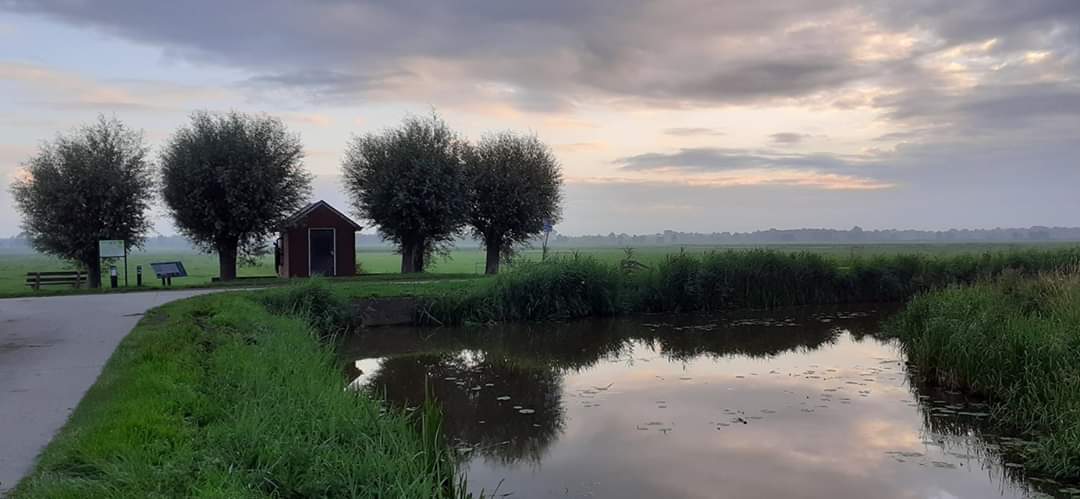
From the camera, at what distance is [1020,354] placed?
9.92 m

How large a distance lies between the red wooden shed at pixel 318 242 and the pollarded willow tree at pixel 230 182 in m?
0.67

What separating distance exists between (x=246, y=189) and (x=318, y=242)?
3.56 m

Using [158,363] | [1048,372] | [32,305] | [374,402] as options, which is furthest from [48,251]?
[1048,372]

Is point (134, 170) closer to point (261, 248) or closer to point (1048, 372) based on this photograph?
point (261, 248)

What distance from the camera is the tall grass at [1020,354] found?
7.98 meters

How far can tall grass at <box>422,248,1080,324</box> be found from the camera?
20234 millimetres

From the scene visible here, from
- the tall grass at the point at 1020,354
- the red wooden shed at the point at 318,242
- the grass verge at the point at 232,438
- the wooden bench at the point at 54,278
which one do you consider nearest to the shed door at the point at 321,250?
the red wooden shed at the point at 318,242

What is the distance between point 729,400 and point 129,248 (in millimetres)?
25385

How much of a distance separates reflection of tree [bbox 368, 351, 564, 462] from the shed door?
53.3 ft

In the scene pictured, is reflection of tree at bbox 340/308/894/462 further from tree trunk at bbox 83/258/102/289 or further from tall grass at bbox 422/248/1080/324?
tree trunk at bbox 83/258/102/289

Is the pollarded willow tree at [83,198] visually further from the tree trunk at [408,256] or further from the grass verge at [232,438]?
the grass verge at [232,438]

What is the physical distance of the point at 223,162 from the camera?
27641 millimetres

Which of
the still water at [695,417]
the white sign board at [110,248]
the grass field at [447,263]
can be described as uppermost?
the white sign board at [110,248]

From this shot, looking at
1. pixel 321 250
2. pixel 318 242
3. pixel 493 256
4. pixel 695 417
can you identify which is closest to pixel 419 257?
pixel 493 256
